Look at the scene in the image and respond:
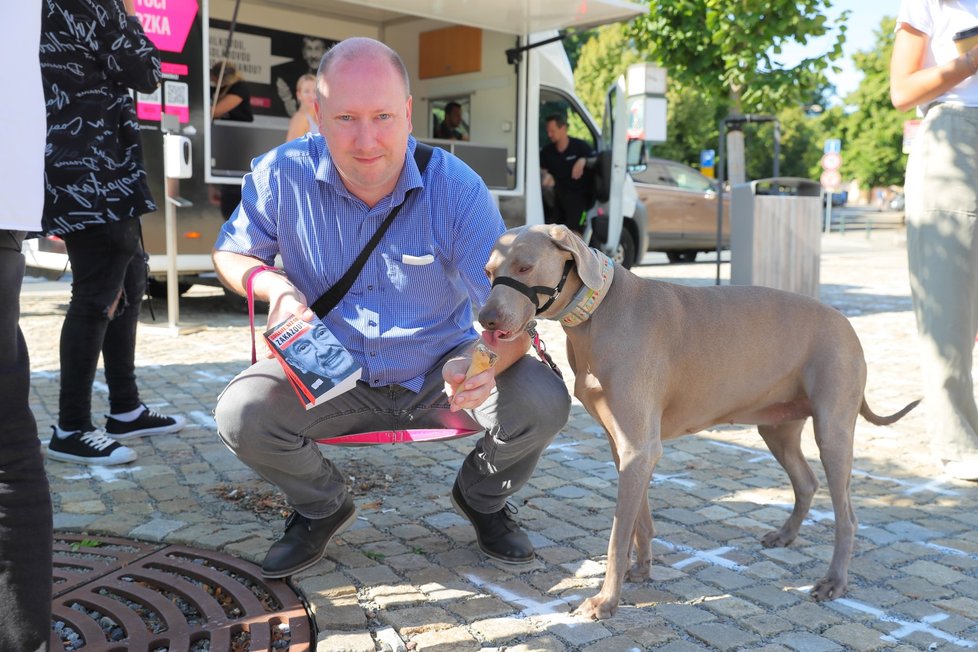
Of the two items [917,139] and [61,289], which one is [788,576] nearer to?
[917,139]

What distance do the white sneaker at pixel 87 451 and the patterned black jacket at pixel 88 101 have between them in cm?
98

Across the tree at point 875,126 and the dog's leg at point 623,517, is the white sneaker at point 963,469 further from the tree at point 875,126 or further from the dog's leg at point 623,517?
the tree at point 875,126

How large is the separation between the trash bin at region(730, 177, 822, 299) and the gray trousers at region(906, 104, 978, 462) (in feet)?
15.5

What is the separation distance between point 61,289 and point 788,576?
9703 millimetres

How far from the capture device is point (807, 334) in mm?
3064

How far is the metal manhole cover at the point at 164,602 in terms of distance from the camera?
Result: 2.56 meters

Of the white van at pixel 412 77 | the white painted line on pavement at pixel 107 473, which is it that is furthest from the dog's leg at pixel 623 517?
the white van at pixel 412 77

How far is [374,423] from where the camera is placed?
316 centimetres

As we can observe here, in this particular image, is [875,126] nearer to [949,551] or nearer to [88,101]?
[949,551]

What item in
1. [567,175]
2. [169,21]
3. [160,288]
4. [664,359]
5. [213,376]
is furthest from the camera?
[567,175]

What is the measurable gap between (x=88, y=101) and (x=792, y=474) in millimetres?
3263

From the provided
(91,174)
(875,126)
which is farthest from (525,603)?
(875,126)

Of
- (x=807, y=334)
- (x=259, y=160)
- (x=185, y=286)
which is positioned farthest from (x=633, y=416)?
(x=185, y=286)

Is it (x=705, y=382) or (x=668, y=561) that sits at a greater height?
(x=705, y=382)
